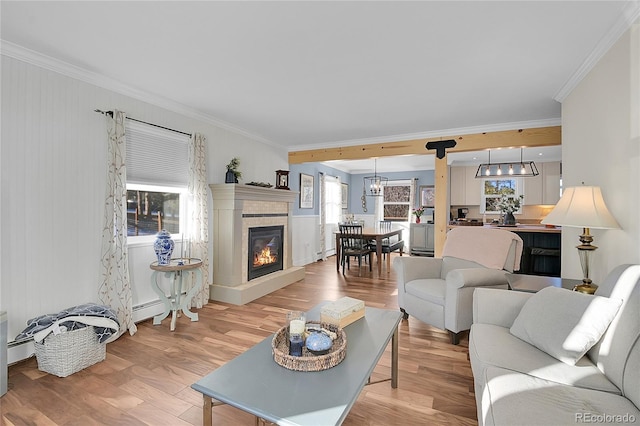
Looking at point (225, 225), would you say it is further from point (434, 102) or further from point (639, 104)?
point (639, 104)

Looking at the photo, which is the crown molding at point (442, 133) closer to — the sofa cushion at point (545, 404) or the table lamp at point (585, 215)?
the table lamp at point (585, 215)

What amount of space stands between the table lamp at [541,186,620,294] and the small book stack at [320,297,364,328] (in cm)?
149

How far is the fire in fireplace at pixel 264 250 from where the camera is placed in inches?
177

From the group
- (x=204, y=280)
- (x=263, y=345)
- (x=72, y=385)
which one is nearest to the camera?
(x=263, y=345)

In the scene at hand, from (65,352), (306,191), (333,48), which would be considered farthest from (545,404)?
(306,191)

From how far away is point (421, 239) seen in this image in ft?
26.2

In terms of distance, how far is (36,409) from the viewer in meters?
1.88

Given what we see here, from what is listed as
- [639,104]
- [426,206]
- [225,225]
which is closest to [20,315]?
[225,225]

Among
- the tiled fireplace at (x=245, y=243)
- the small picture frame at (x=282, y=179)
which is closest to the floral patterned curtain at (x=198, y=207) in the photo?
the tiled fireplace at (x=245, y=243)

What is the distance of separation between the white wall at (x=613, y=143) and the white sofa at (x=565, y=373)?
66 cm

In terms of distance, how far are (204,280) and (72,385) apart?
1.82 m

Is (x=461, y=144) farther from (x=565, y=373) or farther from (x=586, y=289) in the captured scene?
(x=565, y=373)

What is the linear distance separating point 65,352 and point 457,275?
3.21 m

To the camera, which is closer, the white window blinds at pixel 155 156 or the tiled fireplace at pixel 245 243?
the white window blinds at pixel 155 156
